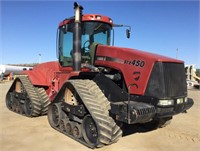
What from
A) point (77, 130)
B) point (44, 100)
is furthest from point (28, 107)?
point (77, 130)

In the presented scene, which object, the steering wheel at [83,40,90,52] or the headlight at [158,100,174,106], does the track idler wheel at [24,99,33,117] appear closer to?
the steering wheel at [83,40,90,52]

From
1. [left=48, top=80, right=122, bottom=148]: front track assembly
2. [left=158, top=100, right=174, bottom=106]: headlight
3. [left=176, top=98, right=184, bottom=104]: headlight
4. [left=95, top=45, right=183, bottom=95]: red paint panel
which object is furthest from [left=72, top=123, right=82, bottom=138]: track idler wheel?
[left=176, top=98, right=184, bottom=104]: headlight

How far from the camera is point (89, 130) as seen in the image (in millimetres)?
5977

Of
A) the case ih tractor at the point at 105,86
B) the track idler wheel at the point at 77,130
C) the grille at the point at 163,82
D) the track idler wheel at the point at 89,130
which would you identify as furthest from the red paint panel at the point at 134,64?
the track idler wheel at the point at 77,130

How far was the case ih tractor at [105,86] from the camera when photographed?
5492 mm

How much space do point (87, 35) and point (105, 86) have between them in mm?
1892

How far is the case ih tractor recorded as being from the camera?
216 inches

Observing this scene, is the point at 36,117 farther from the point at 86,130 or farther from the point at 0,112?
the point at 86,130

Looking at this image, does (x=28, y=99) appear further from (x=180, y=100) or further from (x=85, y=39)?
(x=180, y=100)

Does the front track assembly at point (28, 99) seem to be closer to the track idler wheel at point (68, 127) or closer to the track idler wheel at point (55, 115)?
the track idler wheel at point (55, 115)

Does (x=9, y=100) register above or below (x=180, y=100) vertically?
below

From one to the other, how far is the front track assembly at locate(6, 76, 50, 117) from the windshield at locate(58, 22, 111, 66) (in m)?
1.56

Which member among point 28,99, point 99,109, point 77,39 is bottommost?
point 28,99

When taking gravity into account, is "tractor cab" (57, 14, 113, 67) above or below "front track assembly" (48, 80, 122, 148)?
above
